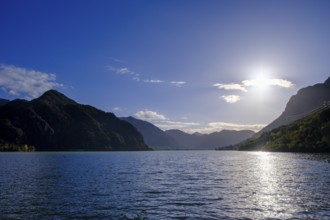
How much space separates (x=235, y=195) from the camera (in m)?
57.2

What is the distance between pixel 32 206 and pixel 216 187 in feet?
117

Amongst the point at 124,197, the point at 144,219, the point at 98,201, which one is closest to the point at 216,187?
the point at 124,197

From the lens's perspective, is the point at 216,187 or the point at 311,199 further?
the point at 216,187

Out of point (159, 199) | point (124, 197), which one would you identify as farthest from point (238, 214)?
point (124, 197)

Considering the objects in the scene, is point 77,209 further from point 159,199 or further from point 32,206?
point 159,199

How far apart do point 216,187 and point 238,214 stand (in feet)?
87.4

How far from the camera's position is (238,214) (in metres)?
41.7

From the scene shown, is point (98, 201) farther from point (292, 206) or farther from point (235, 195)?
point (292, 206)

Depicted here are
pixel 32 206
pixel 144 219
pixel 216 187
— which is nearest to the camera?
pixel 144 219

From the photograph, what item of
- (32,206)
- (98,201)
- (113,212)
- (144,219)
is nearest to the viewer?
(144,219)

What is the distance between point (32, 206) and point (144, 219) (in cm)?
1788

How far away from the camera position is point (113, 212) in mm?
43281

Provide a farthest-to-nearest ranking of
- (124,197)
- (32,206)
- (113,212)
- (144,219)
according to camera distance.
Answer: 1. (124,197)
2. (32,206)
3. (113,212)
4. (144,219)

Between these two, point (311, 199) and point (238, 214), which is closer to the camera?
point (238, 214)
